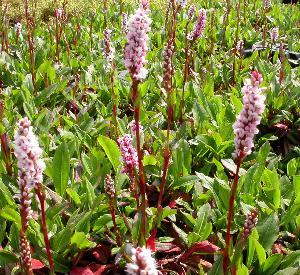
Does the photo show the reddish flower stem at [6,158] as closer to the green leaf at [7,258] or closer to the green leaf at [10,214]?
the green leaf at [10,214]

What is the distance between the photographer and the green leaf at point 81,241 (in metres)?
2.56

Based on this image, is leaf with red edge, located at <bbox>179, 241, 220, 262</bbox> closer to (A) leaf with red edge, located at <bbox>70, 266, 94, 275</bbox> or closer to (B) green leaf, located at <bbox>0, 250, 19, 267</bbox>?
(A) leaf with red edge, located at <bbox>70, 266, 94, 275</bbox>

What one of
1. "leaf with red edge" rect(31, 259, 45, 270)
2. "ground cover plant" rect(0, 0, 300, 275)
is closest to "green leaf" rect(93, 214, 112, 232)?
"ground cover plant" rect(0, 0, 300, 275)

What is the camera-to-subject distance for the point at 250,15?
9211mm

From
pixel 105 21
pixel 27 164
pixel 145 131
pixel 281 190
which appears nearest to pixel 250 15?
pixel 105 21

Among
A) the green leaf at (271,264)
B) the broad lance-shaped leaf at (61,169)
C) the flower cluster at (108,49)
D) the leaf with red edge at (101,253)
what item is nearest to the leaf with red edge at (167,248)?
the leaf with red edge at (101,253)

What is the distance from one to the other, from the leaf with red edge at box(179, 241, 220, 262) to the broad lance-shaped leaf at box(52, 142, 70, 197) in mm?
908

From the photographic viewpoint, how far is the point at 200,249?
9.01 feet

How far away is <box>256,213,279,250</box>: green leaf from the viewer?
273cm

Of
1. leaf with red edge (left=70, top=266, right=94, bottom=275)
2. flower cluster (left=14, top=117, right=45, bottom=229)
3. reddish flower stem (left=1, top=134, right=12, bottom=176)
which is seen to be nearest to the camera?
flower cluster (left=14, top=117, right=45, bottom=229)

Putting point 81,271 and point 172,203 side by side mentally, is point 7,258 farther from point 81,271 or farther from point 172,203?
point 172,203

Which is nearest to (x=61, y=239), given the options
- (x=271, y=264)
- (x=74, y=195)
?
(x=74, y=195)

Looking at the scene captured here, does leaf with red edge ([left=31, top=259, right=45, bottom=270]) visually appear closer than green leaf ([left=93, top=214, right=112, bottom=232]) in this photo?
Yes

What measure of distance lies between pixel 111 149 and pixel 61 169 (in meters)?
0.42
